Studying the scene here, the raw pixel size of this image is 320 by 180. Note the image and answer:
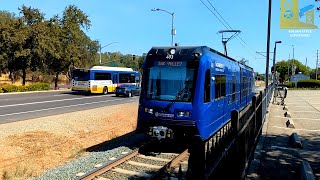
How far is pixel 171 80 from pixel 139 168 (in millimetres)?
3232

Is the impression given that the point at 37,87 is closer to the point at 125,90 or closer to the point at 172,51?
the point at 125,90

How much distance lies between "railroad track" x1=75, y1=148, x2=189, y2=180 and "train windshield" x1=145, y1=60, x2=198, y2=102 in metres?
→ 1.85

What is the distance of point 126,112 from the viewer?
23.7 metres

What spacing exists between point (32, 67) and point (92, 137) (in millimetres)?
38734

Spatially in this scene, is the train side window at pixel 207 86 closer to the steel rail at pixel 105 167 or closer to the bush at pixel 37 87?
the steel rail at pixel 105 167

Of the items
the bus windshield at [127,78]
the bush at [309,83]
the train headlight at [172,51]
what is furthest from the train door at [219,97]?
the bush at [309,83]

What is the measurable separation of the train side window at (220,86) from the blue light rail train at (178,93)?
43cm

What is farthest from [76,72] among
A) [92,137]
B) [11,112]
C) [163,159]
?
[163,159]

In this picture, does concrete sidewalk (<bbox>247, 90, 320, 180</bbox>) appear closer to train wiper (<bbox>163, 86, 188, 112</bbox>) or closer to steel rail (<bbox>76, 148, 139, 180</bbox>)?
train wiper (<bbox>163, 86, 188, 112</bbox>)

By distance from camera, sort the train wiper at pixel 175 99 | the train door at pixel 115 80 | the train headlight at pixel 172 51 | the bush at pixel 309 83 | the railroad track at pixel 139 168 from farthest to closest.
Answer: the bush at pixel 309 83, the train door at pixel 115 80, the train headlight at pixel 172 51, the train wiper at pixel 175 99, the railroad track at pixel 139 168

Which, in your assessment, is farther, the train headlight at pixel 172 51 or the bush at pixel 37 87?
the bush at pixel 37 87

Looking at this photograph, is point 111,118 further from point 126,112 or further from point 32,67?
point 32,67

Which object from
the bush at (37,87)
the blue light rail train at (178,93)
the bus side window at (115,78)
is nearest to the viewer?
the blue light rail train at (178,93)

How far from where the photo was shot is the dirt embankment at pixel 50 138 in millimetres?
10844
